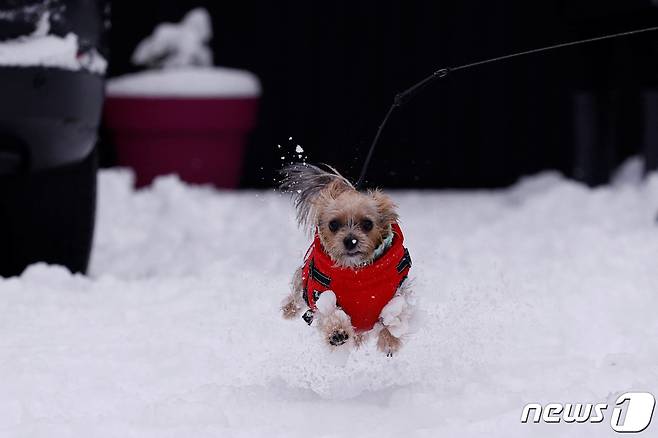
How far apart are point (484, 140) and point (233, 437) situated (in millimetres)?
6648

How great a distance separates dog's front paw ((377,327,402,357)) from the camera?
11.4ft

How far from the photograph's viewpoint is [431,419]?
318cm

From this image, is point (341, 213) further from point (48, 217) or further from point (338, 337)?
point (48, 217)

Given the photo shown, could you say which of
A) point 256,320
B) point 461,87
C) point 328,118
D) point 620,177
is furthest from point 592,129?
point 256,320

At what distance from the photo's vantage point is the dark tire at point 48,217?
16.5ft

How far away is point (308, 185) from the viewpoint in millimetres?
3568

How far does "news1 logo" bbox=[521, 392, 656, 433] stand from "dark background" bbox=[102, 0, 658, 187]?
19.3 ft

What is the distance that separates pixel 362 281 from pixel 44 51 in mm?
2259

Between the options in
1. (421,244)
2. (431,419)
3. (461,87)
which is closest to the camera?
(431,419)

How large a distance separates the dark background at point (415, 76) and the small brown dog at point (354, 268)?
5506 millimetres

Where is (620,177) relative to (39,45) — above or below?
below

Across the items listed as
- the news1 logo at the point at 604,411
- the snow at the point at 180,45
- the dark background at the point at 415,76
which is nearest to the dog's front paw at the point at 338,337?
the news1 logo at the point at 604,411

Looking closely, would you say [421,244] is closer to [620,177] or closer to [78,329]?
[78,329]

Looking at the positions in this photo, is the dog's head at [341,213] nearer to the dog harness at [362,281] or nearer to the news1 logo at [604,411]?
the dog harness at [362,281]
